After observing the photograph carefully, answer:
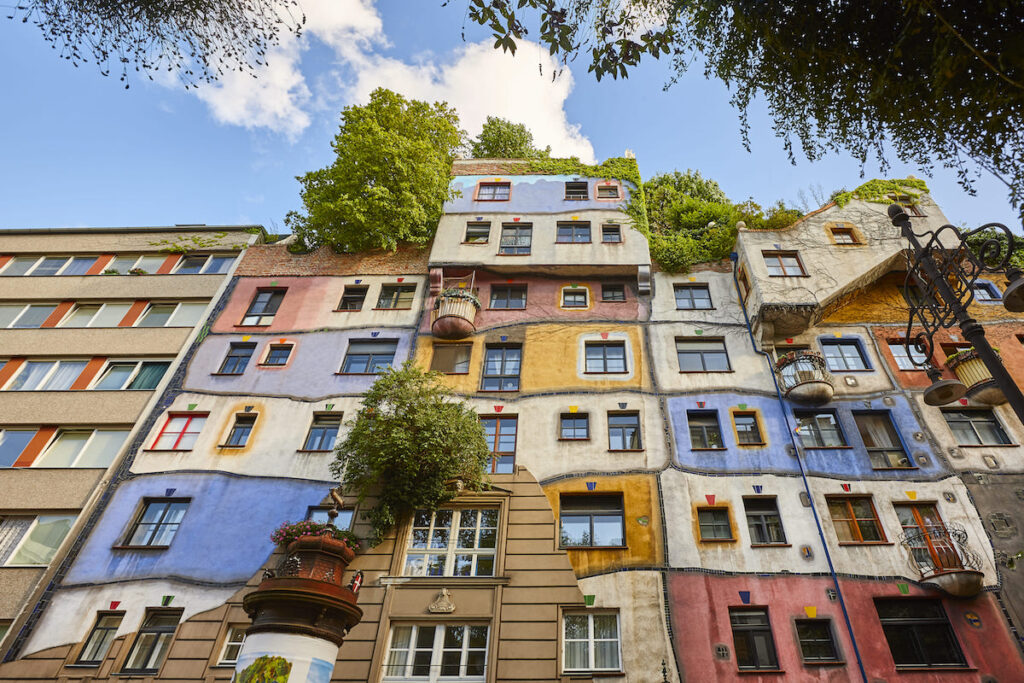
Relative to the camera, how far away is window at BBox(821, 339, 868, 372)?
734 inches

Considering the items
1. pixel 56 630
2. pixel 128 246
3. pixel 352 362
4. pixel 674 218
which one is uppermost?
pixel 674 218

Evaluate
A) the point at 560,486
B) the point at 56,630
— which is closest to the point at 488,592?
the point at 560,486

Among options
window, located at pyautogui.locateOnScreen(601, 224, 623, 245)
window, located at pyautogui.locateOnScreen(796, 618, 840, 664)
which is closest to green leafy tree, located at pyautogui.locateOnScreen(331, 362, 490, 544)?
window, located at pyautogui.locateOnScreen(796, 618, 840, 664)

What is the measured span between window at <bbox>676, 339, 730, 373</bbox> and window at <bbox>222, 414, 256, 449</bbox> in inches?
535

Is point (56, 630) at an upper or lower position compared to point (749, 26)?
lower

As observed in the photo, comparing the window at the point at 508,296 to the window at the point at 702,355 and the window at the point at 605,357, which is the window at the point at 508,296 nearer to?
the window at the point at 605,357

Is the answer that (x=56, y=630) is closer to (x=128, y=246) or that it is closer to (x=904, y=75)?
(x=128, y=246)

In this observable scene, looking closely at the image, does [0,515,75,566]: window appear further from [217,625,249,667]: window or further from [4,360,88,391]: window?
[217,625,249,667]: window

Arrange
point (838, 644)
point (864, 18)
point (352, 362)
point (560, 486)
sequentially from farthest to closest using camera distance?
point (352, 362), point (560, 486), point (838, 644), point (864, 18)

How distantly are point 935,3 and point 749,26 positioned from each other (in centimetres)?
184

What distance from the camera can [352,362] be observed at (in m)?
20.0

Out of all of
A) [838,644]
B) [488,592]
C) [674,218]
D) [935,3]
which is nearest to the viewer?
[935,3]

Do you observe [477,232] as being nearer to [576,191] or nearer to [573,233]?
[573,233]

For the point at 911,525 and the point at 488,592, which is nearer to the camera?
the point at 488,592
